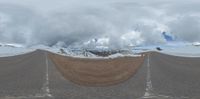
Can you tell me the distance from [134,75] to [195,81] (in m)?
1.67

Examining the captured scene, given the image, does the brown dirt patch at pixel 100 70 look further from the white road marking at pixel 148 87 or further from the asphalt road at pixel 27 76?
the asphalt road at pixel 27 76

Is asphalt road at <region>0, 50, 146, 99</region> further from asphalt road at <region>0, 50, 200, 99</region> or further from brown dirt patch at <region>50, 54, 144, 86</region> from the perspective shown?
brown dirt patch at <region>50, 54, 144, 86</region>

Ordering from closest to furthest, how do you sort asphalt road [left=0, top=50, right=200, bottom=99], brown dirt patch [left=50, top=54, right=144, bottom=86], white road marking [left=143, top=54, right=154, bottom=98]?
1. asphalt road [left=0, top=50, right=200, bottom=99]
2. brown dirt patch [left=50, top=54, right=144, bottom=86]
3. white road marking [left=143, top=54, right=154, bottom=98]

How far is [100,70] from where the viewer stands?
1319 centimetres

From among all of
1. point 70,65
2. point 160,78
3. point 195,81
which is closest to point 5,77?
point 70,65

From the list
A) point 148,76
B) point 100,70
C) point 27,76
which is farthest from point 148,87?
point 27,76

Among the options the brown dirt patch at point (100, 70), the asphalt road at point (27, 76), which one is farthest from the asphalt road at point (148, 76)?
the brown dirt patch at point (100, 70)

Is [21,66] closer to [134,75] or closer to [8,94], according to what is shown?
[8,94]

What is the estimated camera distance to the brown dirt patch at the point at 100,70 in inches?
517

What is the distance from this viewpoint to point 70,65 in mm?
13328

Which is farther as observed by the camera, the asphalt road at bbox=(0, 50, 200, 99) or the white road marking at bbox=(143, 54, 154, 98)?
the white road marking at bbox=(143, 54, 154, 98)

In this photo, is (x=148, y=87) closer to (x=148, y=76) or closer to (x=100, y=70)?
(x=148, y=76)

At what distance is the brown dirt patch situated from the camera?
13.1 m

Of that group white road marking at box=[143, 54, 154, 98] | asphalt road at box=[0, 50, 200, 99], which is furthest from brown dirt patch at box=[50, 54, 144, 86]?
asphalt road at box=[0, 50, 200, 99]
